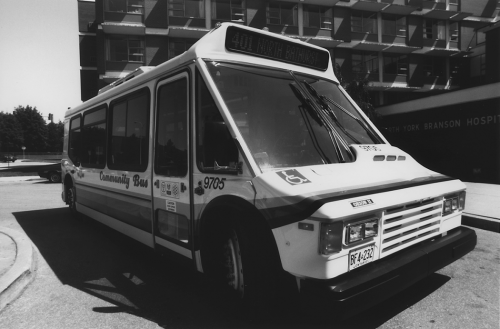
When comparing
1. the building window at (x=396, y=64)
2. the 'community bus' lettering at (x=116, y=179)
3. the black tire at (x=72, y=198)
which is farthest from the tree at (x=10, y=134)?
the 'community bus' lettering at (x=116, y=179)

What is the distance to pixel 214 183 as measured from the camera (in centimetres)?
349

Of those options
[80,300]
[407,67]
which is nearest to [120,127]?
[80,300]

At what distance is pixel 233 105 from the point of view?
135 inches

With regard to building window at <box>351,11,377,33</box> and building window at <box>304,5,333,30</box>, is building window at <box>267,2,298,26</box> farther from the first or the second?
building window at <box>351,11,377,33</box>

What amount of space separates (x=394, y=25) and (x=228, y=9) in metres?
15.4

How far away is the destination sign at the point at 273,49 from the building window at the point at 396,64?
30.6m

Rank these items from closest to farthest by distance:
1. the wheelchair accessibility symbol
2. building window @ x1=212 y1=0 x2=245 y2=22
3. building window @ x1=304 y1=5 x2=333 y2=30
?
1. the wheelchair accessibility symbol
2. building window @ x1=212 y1=0 x2=245 y2=22
3. building window @ x1=304 y1=5 x2=333 y2=30

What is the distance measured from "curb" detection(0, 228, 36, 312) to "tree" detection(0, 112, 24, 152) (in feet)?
309

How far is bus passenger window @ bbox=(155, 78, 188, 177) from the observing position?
401 cm

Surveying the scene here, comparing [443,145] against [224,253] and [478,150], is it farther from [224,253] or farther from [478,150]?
[224,253]

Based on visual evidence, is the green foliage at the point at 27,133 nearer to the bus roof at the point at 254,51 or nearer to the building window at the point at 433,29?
the building window at the point at 433,29

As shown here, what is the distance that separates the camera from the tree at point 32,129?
89938 millimetres

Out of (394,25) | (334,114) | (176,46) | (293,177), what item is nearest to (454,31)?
(394,25)

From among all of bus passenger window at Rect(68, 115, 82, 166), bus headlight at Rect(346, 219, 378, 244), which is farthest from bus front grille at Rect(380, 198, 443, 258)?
bus passenger window at Rect(68, 115, 82, 166)
